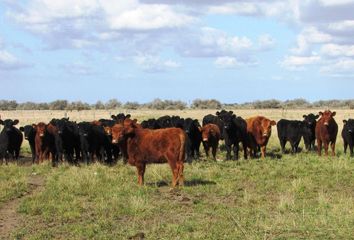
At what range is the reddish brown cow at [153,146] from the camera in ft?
43.5

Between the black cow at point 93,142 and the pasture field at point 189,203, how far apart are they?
2.39 m

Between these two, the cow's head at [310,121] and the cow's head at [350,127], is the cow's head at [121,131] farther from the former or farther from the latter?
the cow's head at [310,121]

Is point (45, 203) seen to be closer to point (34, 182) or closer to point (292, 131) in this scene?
point (34, 182)

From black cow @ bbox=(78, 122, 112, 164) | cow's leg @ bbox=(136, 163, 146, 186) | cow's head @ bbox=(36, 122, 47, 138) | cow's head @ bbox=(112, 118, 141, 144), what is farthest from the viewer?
cow's head @ bbox=(36, 122, 47, 138)

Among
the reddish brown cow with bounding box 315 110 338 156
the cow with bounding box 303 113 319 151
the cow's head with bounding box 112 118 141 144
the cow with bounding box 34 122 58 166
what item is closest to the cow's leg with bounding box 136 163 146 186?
the cow's head with bounding box 112 118 141 144

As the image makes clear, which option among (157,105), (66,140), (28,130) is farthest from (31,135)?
(157,105)

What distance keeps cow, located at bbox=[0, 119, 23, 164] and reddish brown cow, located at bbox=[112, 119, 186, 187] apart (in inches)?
314

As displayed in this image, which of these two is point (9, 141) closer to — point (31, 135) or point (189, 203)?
point (31, 135)

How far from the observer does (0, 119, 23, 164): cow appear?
20500 mm

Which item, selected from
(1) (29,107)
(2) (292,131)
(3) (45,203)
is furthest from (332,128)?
(1) (29,107)

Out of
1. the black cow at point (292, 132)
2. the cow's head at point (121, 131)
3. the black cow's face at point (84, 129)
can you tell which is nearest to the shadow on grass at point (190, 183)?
the cow's head at point (121, 131)

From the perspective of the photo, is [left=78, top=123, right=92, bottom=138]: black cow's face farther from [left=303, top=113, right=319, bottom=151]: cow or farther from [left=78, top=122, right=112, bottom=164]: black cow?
[left=303, top=113, right=319, bottom=151]: cow

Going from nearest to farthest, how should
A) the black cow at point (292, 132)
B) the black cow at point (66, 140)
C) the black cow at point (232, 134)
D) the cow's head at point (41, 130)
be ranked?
the cow's head at point (41, 130) < the black cow at point (66, 140) < the black cow at point (232, 134) < the black cow at point (292, 132)

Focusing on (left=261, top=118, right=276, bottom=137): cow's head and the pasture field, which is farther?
(left=261, top=118, right=276, bottom=137): cow's head
